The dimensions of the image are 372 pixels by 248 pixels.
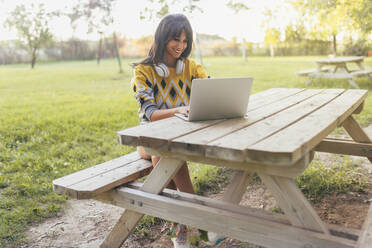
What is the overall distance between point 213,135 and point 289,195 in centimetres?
40

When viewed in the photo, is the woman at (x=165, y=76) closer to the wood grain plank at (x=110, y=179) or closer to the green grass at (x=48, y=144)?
the wood grain plank at (x=110, y=179)

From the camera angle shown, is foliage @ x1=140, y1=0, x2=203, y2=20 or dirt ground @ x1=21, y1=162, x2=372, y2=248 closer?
dirt ground @ x1=21, y1=162, x2=372, y2=248

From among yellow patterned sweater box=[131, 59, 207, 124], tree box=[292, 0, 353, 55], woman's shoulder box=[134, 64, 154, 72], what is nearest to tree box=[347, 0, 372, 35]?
tree box=[292, 0, 353, 55]

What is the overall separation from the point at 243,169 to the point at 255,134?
0.17 m

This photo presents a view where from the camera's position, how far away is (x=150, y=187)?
6.15ft

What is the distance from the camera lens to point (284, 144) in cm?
138

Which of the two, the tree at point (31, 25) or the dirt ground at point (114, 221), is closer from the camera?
the dirt ground at point (114, 221)

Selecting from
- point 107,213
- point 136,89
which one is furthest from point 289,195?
point 107,213

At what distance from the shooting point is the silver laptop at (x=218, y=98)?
5.69ft

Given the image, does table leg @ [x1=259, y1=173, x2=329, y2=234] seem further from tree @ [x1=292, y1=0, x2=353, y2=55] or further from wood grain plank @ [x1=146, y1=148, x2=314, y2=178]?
tree @ [x1=292, y1=0, x2=353, y2=55]

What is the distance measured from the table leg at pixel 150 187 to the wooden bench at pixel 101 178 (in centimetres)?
19

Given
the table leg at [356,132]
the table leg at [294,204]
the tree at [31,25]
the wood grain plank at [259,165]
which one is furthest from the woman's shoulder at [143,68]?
the tree at [31,25]

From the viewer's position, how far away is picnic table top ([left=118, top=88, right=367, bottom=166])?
136 centimetres

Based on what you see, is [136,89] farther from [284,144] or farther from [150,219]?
[284,144]
